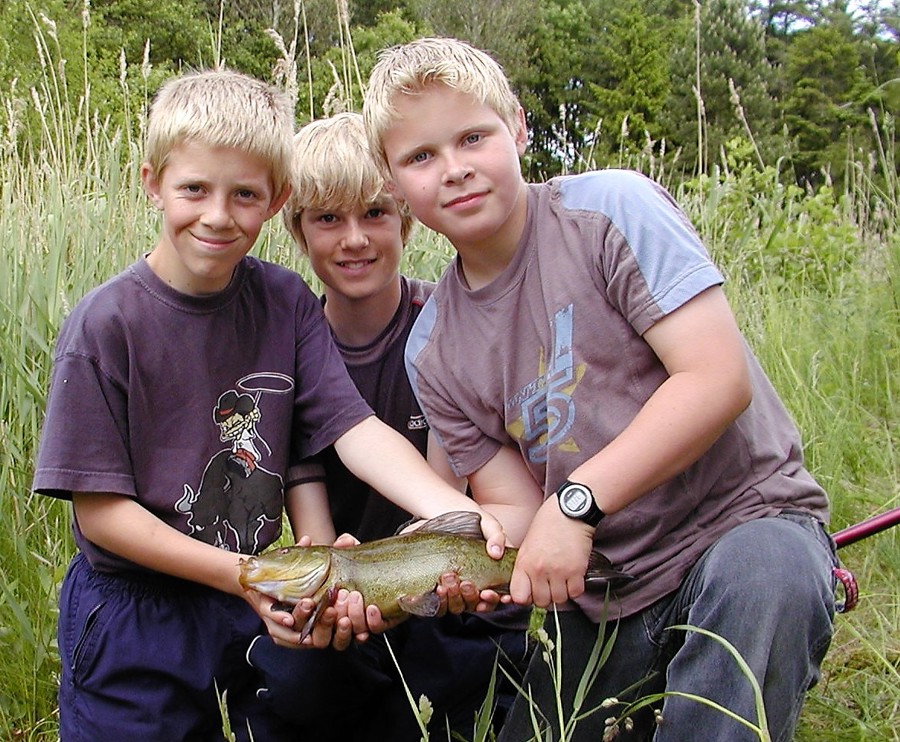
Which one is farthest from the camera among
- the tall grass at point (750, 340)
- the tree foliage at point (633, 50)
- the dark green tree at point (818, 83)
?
the dark green tree at point (818, 83)

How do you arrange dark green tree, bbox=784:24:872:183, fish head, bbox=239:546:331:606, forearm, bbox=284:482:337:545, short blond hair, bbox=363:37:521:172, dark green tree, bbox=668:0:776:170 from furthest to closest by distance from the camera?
dark green tree, bbox=668:0:776:170
dark green tree, bbox=784:24:872:183
forearm, bbox=284:482:337:545
short blond hair, bbox=363:37:521:172
fish head, bbox=239:546:331:606

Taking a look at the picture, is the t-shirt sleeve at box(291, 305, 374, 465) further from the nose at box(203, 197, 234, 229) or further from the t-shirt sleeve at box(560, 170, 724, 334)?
the t-shirt sleeve at box(560, 170, 724, 334)

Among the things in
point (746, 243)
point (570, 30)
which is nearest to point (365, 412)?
point (746, 243)

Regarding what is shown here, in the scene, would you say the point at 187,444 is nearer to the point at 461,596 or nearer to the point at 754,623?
the point at 461,596

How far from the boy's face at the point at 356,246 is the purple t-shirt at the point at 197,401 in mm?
173

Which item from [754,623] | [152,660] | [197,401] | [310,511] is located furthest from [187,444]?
[754,623]

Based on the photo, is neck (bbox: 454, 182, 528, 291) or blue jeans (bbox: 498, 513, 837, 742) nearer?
blue jeans (bbox: 498, 513, 837, 742)

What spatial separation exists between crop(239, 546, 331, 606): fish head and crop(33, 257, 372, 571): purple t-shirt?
1.12 ft

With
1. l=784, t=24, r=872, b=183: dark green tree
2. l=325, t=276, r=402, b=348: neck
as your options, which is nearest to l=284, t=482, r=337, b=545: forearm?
l=325, t=276, r=402, b=348: neck

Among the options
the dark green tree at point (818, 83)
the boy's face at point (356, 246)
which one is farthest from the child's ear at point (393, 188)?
the dark green tree at point (818, 83)

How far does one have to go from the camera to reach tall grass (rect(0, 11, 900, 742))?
107 inches

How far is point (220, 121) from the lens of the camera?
2367 mm

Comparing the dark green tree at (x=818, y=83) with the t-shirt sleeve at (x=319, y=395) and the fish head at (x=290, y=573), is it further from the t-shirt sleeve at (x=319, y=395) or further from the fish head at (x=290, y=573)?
the fish head at (x=290, y=573)

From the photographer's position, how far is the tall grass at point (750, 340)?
2.72 metres
